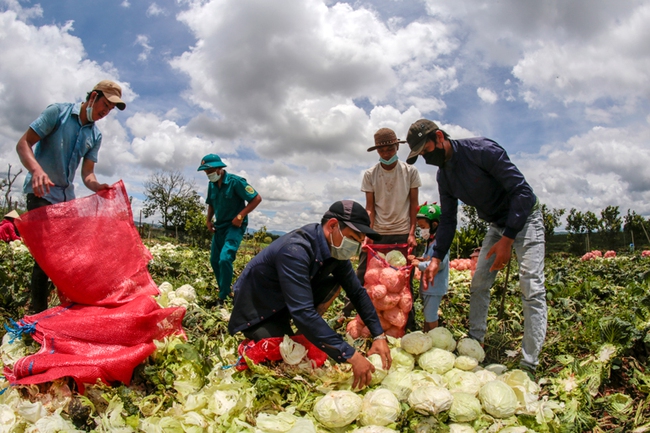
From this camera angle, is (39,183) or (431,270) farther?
(431,270)

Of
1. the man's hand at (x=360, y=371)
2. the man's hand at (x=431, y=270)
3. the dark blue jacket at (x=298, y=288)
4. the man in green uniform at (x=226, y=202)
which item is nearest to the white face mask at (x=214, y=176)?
the man in green uniform at (x=226, y=202)

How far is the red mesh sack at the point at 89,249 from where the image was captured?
296cm

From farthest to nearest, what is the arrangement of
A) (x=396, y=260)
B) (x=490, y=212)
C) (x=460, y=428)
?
(x=396, y=260)
(x=490, y=212)
(x=460, y=428)

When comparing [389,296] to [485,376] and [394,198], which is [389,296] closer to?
[485,376]

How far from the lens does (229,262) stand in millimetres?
4477

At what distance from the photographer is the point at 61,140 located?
3156mm

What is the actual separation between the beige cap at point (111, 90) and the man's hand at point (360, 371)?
105 inches

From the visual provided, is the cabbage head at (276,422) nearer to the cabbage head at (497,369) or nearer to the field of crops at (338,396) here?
the field of crops at (338,396)

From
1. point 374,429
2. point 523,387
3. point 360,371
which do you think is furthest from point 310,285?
point 523,387

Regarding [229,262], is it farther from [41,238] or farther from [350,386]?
[350,386]

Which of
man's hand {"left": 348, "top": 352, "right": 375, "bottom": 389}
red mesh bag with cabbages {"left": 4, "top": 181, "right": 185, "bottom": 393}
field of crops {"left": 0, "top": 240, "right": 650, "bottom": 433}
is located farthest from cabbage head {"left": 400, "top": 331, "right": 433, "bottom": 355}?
red mesh bag with cabbages {"left": 4, "top": 181, "right": 185, "bottom": 393}

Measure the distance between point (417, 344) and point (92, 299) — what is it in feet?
8.04

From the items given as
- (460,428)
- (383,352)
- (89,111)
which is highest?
(89,111)

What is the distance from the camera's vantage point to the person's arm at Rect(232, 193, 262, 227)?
462 cm
